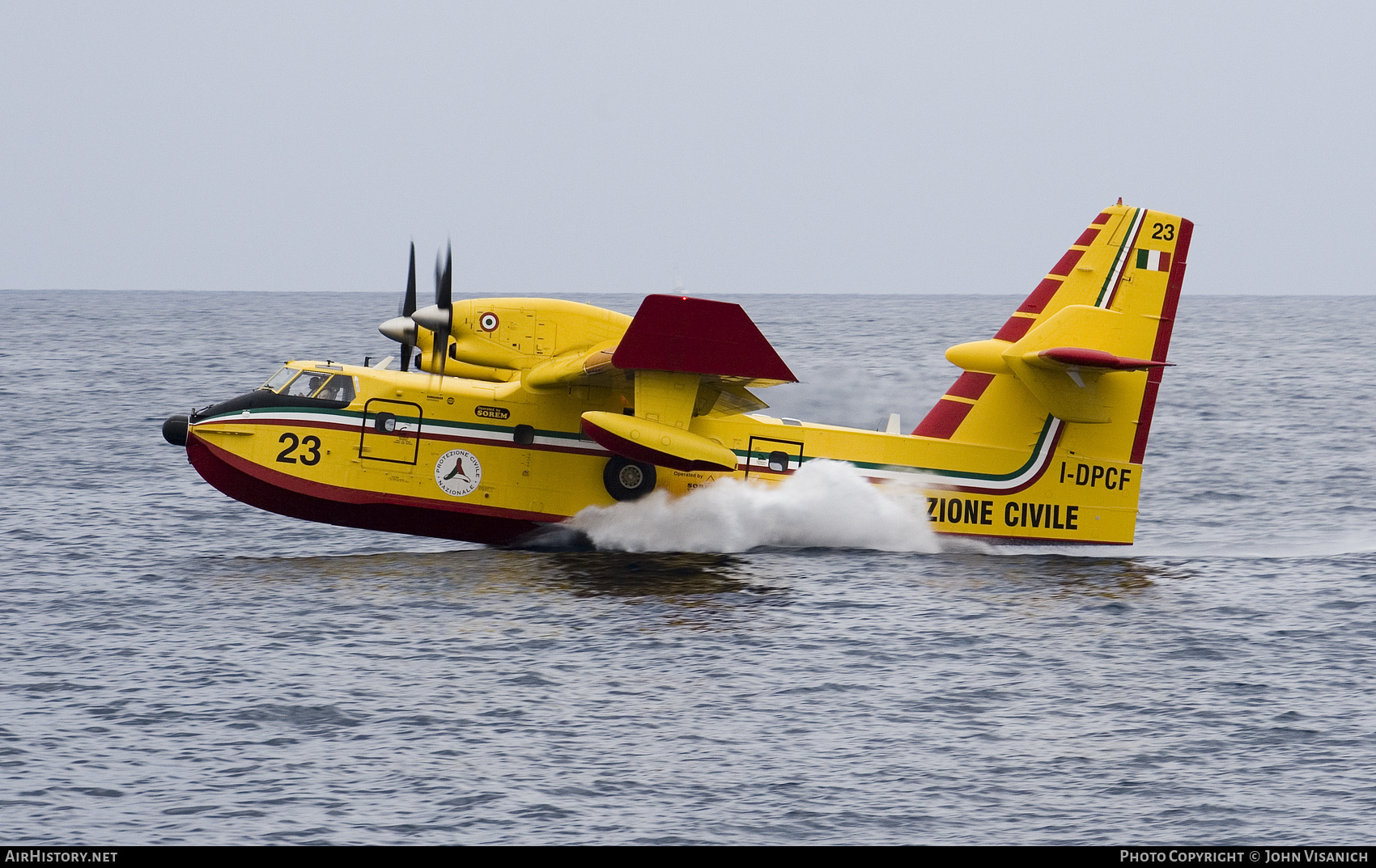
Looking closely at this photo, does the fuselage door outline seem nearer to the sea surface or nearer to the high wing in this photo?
the high wing

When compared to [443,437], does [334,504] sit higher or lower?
lower

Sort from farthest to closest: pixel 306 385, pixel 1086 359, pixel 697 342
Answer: pixel 306 385, pixel 1086 359, pixel 697 342

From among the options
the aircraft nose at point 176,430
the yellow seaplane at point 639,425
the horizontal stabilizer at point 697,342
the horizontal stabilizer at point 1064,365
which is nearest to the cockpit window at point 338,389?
the yellow seaplane at point 639,425

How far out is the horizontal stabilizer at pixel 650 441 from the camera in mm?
19641

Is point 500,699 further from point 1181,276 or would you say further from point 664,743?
point 1181,276

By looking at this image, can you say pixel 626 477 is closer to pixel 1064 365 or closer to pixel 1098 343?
pixel 1064 365

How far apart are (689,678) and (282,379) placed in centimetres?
956

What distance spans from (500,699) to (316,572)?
22.5 ft

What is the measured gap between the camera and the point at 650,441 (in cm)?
1964

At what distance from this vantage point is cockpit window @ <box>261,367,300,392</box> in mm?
21609

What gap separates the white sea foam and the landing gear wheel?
0.67 feet

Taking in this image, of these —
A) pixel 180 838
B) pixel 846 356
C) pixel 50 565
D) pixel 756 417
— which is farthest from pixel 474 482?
pixel 846 356

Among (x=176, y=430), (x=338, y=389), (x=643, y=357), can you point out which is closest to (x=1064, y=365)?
(x=643, y=357)

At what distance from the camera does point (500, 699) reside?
15.1 metres
